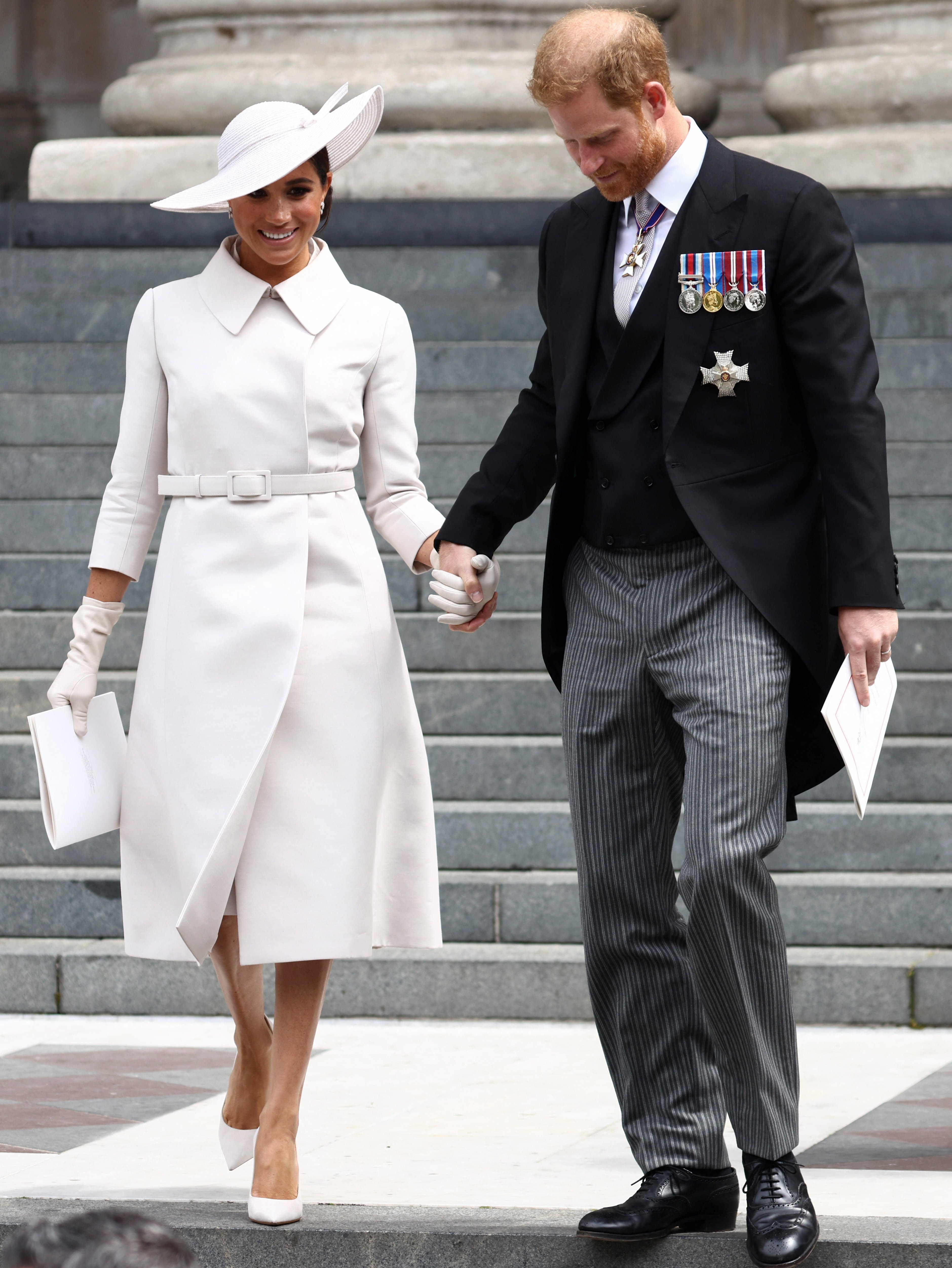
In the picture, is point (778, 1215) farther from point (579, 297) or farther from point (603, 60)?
point (603, 60)

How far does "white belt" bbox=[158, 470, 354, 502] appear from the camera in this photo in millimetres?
4152

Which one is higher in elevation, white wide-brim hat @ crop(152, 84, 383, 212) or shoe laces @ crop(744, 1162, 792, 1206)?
white wide-brim hat @ crop(152, 84, 383, 212)

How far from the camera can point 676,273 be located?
378cm

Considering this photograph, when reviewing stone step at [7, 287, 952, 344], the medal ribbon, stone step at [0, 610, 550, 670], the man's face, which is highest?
the man's face

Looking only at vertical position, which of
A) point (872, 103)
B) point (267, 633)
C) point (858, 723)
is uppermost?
point (872, 103)

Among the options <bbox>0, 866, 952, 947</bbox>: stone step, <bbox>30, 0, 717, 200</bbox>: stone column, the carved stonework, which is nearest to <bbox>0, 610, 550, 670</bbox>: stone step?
<bbox>0, 866, 952, 947</bbox>: stone step

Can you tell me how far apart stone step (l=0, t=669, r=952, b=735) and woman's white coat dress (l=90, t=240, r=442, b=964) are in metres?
2.85

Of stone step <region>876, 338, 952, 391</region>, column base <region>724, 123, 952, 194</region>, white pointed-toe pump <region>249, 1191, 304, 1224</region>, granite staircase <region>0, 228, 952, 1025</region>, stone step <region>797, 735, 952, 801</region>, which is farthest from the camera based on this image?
column base <region>724, 123, 952, 194</region>

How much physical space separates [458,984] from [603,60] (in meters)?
3.05

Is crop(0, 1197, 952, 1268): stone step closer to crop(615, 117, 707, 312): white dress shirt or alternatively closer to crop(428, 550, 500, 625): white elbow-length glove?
crop(428, 550, 500, 625): white elbow-length glove

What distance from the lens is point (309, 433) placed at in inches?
164

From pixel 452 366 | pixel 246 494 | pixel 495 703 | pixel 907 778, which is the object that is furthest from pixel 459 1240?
pixel 452 366

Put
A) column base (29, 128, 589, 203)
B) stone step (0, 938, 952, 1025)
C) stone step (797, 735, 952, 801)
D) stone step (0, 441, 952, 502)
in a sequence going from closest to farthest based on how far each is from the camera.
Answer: stone step (0, 938, 952, 1025) → stone step (797, 735, 952, 801) → stone step (0, 441, 952, 502) → column base (29, 128, 589, 203)

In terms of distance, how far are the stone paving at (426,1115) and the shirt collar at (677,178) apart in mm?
1788
